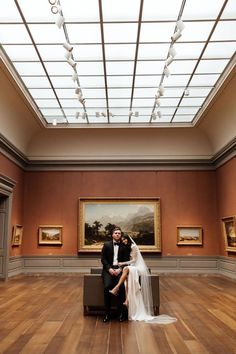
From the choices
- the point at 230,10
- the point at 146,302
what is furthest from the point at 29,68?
the point at 146,302

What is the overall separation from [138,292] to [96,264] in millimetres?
10455

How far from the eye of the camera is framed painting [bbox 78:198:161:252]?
1953cm

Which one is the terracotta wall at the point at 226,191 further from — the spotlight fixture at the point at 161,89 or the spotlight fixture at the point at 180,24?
the spotlight fixture at the point at 180,24

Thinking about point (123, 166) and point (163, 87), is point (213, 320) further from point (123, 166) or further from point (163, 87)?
point (123, 166)

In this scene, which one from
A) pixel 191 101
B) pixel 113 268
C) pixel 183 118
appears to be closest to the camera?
pixel 113 268

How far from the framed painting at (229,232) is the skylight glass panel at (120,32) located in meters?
9.27

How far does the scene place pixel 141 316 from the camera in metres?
8.86

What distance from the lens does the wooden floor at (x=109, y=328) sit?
6.52 metres

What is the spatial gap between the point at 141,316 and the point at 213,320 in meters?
1.62

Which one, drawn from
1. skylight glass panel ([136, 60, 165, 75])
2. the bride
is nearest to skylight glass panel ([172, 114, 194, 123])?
skylight glass panel ([136, 60, 165, 75])

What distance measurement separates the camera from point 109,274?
30.9 ft

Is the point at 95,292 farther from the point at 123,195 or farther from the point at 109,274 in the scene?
the point at 123,195

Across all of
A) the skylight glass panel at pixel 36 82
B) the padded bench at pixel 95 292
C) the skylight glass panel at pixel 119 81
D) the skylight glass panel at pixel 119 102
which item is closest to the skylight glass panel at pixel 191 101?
the skylight glass panel at pixel 119 102

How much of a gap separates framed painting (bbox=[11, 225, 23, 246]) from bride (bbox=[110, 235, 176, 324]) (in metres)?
9.78
